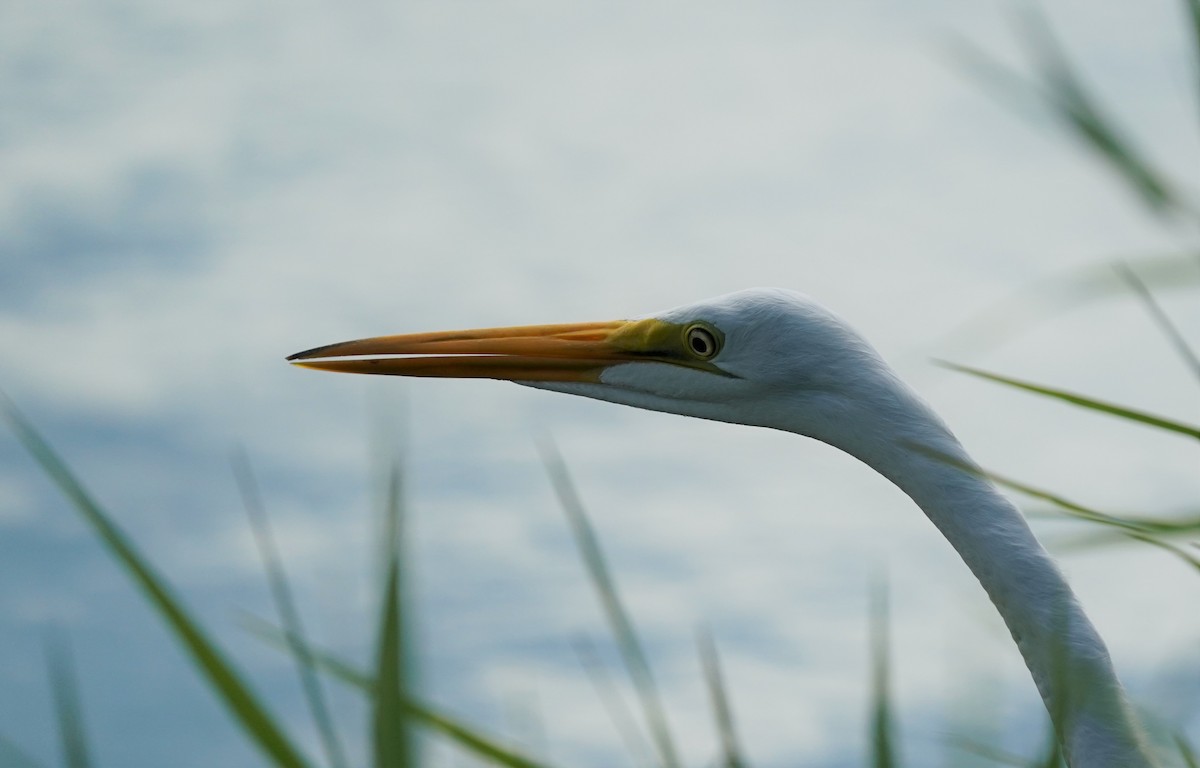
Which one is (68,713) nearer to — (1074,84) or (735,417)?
(1074,84)

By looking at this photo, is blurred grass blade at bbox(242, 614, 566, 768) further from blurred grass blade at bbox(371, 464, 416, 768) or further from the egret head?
the egret head

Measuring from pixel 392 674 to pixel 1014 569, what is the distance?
186 cm

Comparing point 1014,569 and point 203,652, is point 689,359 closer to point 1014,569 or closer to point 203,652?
point 1014,569

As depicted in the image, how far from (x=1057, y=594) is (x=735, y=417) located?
3.36 feet

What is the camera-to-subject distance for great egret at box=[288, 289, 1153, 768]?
2295mm

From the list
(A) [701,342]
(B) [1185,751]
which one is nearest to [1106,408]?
(B) [1185,751]

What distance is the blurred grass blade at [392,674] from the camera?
831mm

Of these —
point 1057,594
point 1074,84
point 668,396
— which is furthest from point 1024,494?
point 668,396

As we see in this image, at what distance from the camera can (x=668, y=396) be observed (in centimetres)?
333

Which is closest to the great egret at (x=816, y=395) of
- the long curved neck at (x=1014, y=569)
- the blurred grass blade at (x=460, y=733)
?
the long curved neck at (x=1014, y=569)

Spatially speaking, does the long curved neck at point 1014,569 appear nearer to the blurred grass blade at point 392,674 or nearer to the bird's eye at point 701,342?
the bird's eye at point 701,342

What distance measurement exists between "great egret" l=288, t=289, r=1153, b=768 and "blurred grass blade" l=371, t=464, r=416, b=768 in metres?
1.06

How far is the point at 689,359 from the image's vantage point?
319 cm

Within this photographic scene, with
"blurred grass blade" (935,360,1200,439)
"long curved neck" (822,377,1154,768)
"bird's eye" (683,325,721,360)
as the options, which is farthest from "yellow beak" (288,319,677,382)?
"blurred grass blade" (935,360,1200,439)
